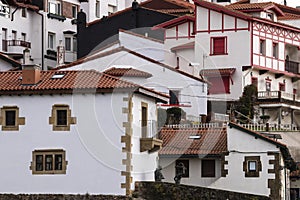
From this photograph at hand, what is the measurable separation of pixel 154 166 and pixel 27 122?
6.59 metres

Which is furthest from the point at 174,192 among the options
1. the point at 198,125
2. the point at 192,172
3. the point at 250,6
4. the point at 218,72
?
the point at 250,6

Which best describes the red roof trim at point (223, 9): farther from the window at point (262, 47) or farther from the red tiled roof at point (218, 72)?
the red tiled roof at point (218, 72)

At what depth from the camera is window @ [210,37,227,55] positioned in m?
78.9

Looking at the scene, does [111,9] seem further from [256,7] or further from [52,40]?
[256,7]

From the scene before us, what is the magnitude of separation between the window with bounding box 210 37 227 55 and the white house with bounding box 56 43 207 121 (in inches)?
249

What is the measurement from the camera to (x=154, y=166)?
56.8m

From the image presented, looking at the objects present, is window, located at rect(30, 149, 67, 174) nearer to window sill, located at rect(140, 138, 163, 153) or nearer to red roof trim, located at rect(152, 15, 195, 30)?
window sill, located at rect(140, 138, 163, 153)

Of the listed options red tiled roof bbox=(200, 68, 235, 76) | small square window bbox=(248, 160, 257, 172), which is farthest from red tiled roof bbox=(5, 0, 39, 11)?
small square window bbox=(248, 160, 257, 172)

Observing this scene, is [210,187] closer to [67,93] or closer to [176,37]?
[67,93]

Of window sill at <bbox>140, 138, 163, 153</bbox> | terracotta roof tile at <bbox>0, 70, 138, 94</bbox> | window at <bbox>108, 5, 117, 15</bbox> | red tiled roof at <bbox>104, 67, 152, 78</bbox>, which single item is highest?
window at <bbox>108, 5, 117, 15</bbox>

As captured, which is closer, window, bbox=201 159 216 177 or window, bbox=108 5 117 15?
window, bbox=201 159 216 177

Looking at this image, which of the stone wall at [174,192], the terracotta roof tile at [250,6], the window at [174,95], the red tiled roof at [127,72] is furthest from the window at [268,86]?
the stone wall at [174,192]

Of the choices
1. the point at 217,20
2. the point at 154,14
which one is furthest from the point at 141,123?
the point at 154,14

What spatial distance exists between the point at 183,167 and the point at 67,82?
8.54 m
